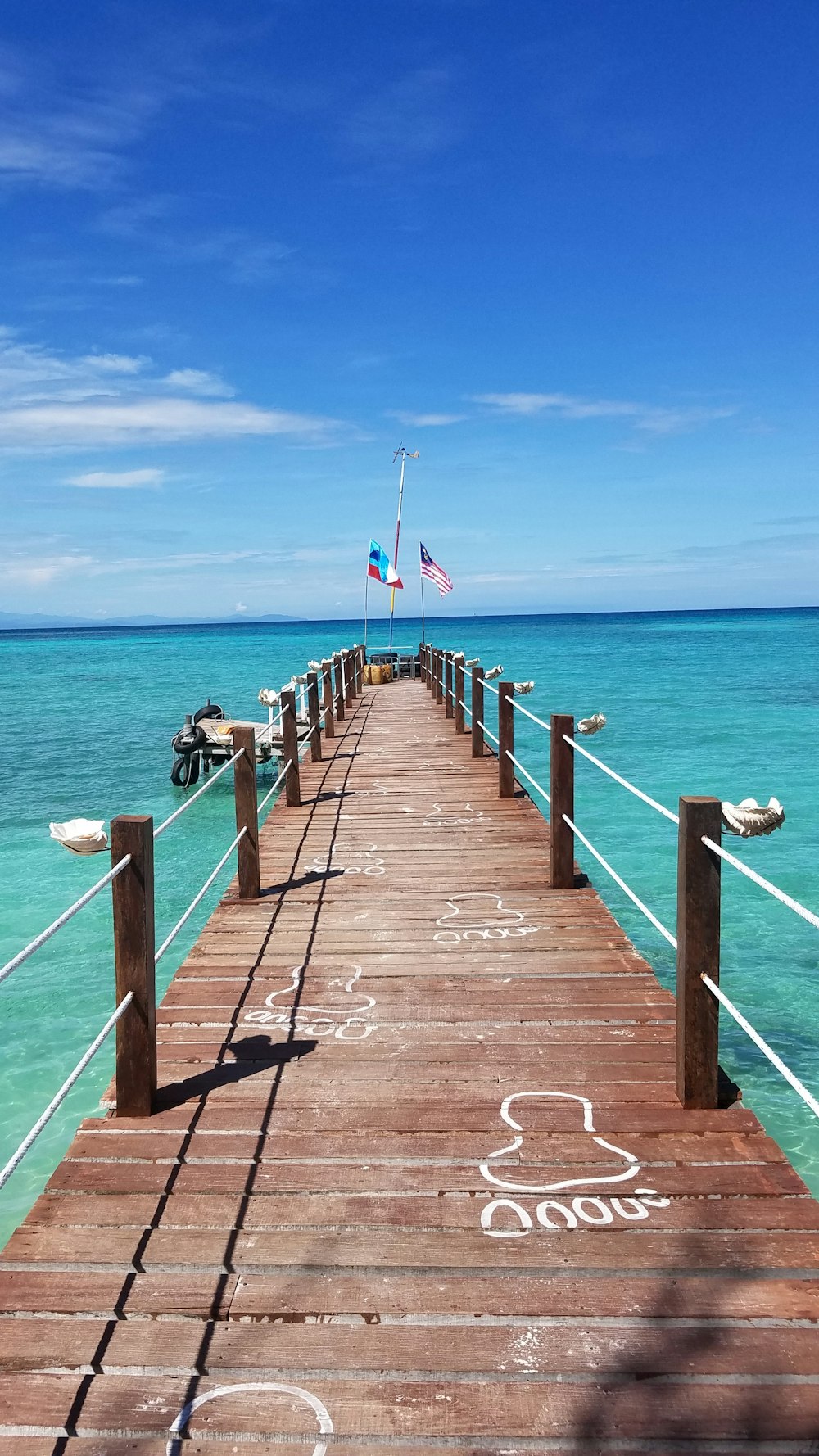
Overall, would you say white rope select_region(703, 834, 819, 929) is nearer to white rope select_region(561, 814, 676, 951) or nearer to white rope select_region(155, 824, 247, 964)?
white rope select_region(561, 814, 676, 951)

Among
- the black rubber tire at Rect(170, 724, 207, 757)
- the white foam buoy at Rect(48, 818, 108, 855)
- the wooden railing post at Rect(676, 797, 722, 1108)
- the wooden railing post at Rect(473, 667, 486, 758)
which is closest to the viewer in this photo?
the wooden railing post at Rect(676, 797, 722, 1108)

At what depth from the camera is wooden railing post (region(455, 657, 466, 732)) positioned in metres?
16.3

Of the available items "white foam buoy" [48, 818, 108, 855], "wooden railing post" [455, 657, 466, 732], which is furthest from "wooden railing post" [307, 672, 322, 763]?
"white foam buoy" [48, 818, 108, 855]

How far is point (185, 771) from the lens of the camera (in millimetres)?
21453

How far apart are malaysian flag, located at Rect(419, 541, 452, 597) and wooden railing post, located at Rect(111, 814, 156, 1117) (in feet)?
65.3

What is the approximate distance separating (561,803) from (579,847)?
26.0 feet

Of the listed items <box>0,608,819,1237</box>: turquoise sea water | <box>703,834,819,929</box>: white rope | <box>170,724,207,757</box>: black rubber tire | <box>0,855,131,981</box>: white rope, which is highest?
<box>703,834,819,929</box>: white rope

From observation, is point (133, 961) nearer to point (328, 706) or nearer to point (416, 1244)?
point (416, 1244)

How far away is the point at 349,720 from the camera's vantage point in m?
19.0

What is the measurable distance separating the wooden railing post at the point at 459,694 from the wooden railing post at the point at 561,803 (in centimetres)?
880

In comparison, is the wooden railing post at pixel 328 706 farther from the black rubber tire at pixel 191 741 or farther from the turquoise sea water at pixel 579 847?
the black rubber tire at pixel 191 741

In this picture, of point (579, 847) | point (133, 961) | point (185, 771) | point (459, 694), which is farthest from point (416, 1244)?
point (185, 771)

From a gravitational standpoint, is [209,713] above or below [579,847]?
above

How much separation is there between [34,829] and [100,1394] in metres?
15.6
